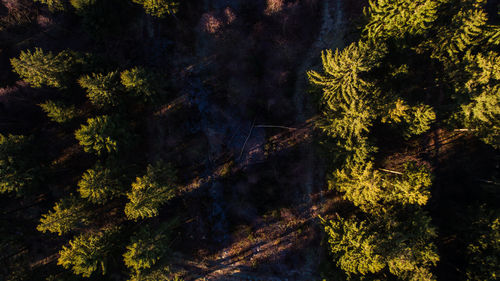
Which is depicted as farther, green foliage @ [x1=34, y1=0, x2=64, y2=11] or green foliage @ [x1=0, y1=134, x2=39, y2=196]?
green foliage @ [x1=34, y1=0, x2=64, y2=11]

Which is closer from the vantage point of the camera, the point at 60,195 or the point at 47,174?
the point at 47,174

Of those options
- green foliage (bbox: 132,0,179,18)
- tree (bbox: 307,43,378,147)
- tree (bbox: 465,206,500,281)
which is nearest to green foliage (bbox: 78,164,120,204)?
green foliage (bbox: 132,0,179,18)

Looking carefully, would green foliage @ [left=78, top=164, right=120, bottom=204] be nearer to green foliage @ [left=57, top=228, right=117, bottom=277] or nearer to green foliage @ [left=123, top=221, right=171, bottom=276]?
green foliage @ [left=57, top=228, right=117, bottom=277]

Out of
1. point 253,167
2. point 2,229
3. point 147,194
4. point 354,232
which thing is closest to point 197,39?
point 253,167

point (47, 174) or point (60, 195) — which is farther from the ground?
point (47, 174)

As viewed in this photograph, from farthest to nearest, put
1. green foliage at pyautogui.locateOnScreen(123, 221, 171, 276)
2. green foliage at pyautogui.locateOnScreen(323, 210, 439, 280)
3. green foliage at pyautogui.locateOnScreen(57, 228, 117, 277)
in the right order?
green foliage at pyautogui.locateOnScreen(123, 221, 171, 276), green foliage at pyautogui.locateOnScreen(57, 228, 117, 277), green foliage at pyautogui.locateOnScreen(323, 210, 439, 280)

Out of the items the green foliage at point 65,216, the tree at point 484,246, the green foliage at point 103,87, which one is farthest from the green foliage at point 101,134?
the tree at point 484,246

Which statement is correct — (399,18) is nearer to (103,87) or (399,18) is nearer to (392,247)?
(392,247)

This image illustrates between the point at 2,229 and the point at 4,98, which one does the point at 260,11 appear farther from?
the point at 2,229
